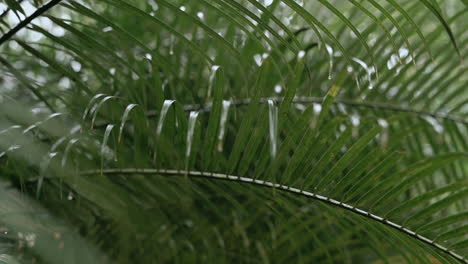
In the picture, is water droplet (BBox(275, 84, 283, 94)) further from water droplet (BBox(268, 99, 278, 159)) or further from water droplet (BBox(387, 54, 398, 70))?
water droplet (BBox(268, 99, 278, 159))

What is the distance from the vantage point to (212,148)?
63cm

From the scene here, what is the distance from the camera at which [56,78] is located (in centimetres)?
113

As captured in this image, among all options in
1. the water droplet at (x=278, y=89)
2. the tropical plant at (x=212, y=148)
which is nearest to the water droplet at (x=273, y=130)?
the tropical plant at (x=212, y=148)

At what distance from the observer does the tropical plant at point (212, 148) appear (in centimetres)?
57

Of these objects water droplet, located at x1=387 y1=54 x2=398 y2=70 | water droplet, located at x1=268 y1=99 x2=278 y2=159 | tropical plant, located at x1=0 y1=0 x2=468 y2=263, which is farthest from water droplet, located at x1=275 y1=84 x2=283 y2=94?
water droplet, located at x1=268 y1=99 x2=278 y2=159

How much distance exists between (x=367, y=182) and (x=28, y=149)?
432 mm

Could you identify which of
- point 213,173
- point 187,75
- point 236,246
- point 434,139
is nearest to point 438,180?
point 434,139

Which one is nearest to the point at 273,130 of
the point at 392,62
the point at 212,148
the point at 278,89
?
the point at 212,148

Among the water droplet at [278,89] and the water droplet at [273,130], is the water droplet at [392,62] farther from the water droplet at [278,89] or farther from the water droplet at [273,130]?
the water droplet at [273,130]

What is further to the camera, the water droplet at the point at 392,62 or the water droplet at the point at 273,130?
the water droplet at the point at 392,62

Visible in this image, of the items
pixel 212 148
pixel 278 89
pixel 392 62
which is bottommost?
pixel 212 148

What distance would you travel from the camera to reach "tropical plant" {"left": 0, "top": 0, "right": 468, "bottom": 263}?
568 millimetres

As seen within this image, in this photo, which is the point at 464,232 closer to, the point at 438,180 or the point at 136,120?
the point at 136,120

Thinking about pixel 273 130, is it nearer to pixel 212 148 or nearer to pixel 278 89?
pixel 212 148
